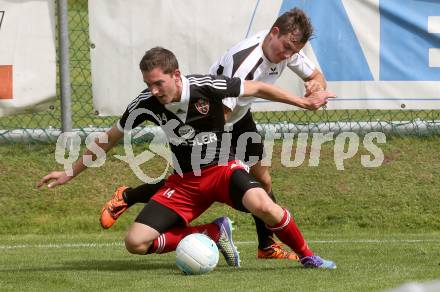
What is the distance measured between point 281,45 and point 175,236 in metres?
1.51

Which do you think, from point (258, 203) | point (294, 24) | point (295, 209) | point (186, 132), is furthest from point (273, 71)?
point (295, 209)

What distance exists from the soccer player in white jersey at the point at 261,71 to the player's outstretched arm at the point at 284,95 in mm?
269

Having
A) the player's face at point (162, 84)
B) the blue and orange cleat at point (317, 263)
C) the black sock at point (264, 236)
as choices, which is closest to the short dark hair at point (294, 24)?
the player's face at point (162, 84)

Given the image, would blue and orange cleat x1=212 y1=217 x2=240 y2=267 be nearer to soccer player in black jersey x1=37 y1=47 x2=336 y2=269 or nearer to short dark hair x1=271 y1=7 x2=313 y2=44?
soccer player in black jersey x1=37 y1=47 x2=336 y2=269

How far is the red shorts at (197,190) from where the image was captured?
664 centimetres

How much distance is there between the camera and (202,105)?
6582 millimetres

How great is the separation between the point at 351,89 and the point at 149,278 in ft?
13.4

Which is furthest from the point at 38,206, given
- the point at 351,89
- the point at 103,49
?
the point at 351,89

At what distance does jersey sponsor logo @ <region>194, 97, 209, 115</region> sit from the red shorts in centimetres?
39

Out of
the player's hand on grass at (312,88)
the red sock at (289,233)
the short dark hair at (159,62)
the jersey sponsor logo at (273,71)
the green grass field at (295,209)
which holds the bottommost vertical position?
the green grass field at (295,209)

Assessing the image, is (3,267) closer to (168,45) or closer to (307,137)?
(168,45)

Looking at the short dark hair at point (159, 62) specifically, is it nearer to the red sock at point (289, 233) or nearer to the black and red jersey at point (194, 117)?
the black and red jersey at point (194, 117)

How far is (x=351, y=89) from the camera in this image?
9633mm

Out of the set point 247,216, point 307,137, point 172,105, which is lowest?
point 247,216
